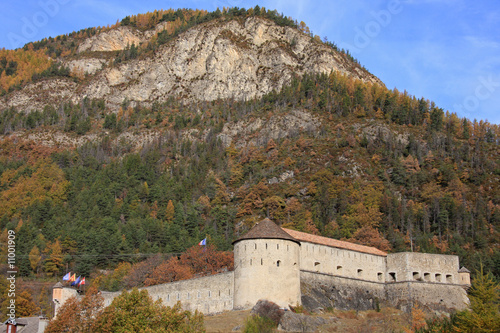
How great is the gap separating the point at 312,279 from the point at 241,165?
270 ft

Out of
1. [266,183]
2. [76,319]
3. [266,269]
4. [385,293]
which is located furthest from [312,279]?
[266,183]

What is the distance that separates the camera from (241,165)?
141 meters

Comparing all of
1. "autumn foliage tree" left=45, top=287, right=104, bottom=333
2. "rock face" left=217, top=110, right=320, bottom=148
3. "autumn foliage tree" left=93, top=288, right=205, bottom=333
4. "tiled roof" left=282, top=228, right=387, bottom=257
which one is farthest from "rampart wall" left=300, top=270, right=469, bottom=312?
"rock face" left=217, top=110, right=320, bottom=148

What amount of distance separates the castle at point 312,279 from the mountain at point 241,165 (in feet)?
53.9

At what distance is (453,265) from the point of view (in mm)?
67688

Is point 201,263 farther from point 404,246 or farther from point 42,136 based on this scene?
point 42,136

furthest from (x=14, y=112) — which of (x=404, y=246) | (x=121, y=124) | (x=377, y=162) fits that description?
(x=404, y=246)

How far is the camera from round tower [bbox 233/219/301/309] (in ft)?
174

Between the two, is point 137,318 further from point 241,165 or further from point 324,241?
point 241,165

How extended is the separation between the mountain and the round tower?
35291mm

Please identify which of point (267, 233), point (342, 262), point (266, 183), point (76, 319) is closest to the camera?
point (76, 319)

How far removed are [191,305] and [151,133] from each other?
121309 millimetres

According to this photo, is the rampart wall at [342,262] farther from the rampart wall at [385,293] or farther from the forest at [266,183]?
the forest at [266,183]

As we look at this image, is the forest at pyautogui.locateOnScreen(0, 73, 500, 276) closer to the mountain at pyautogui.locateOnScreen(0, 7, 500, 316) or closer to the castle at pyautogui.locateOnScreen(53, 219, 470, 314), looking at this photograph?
the mountain at pyautogui.locateOnScreen(0, 7, 500, 316)
